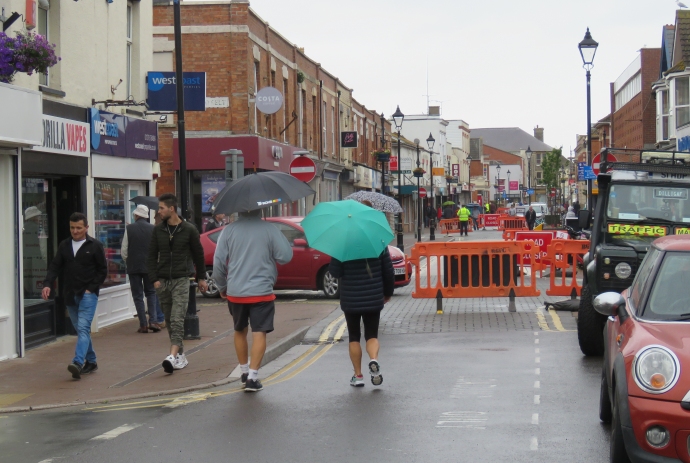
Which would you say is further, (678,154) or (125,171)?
(125,171)

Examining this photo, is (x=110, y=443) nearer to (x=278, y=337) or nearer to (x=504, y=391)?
(x=504, y=391)

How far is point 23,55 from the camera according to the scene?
11.4 meters

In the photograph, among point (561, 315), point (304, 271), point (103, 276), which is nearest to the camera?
point (103, 276)

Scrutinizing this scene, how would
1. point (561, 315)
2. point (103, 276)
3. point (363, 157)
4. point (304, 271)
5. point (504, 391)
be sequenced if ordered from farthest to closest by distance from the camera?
point (363, 157) → point (304, 271) → point (561, 315) → point (103, 276) → point (504, 391)

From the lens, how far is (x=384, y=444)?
274 inches

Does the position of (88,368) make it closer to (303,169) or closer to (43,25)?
(43,25)

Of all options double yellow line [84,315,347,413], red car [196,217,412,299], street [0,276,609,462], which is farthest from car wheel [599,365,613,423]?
red car [196,217,412,299]

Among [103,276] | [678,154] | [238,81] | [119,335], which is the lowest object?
[119,335]

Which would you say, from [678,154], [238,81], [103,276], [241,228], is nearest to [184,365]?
[103,276]

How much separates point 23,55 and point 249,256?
171 inches

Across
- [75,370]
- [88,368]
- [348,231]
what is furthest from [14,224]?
[348,231]

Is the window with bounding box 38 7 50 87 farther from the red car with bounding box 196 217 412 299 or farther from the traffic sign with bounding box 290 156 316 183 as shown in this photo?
the traffic sign with bounding box 290 156 316 183

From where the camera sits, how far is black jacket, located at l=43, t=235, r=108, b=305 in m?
10.6

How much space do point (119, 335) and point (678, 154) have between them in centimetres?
872
